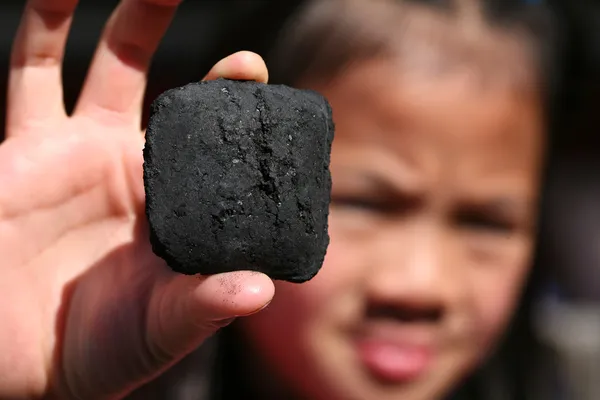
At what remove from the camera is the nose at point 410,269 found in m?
1.43

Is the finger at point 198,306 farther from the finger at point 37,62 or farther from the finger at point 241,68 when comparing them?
the finger at point 37,62

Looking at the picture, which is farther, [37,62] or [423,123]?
[423,123]

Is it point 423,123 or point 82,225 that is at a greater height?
point 423,123

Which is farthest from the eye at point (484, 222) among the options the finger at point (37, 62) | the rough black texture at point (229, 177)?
the finger at point (37, 62)

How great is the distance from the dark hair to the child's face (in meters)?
0.06

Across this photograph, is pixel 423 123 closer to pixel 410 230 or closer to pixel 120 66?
pixel 410 230

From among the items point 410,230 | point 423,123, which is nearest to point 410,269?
point 410,230

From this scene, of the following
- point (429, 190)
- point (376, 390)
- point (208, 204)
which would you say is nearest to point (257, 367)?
point (376, 390)

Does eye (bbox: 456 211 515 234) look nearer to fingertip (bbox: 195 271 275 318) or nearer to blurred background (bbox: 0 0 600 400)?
blurred background (bbox: 0 0 600 400)

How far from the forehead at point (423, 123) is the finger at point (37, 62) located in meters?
0.58

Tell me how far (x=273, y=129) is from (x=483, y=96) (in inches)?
26.9

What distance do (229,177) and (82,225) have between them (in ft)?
1.11

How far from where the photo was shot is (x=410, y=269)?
1.44m

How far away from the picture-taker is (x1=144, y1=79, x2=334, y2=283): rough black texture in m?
0.91
